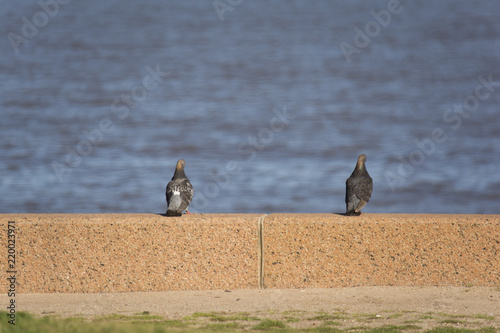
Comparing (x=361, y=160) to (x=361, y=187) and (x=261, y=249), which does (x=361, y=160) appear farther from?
(x=261, y=249)

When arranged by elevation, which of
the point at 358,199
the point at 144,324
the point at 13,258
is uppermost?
the point at 358,199

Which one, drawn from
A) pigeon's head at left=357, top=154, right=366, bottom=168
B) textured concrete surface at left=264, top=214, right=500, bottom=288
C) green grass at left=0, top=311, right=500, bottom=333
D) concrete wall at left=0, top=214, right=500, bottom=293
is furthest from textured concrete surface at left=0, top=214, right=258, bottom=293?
pigeon's head at left=357, top=154, right=366, bottom=168

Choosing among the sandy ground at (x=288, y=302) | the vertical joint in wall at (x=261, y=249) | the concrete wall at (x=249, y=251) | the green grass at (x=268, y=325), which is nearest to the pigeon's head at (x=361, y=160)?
the concrete wall at (x=249, y=251)

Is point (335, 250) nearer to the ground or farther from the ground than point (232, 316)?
farther from the ground

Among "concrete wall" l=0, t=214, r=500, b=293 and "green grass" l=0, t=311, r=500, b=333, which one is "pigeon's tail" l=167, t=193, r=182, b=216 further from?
"green grass" l=0, t=311, r=500, b=333

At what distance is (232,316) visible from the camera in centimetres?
584

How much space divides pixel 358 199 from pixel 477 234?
1224mm

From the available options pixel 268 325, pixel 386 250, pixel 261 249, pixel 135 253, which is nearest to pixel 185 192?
pixel 135 253

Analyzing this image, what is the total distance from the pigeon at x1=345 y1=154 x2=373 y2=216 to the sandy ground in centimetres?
82

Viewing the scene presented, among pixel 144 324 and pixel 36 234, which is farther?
pixel 36 234

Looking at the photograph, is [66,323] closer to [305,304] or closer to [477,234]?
[305,304]

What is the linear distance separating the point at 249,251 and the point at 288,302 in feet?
2.44

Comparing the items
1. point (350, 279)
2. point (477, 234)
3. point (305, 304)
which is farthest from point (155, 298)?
point (477, 234)

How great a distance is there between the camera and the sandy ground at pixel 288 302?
600 cm
